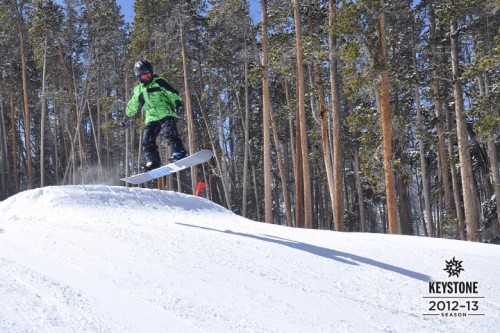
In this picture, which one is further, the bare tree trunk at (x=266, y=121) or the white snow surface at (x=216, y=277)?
the bare tree trunk at (x=266, y=121)

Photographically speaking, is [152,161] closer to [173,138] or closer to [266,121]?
[173,138]

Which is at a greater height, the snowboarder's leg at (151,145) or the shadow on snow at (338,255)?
the snowboarder's leg at (151,145)

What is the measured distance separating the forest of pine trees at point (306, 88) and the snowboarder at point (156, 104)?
18.0ft

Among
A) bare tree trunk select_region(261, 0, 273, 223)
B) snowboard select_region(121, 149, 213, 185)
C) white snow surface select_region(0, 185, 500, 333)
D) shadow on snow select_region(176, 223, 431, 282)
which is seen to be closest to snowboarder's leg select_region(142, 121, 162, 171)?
snowboard select_region(121, 149, 213, 185)

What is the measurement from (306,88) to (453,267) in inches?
684

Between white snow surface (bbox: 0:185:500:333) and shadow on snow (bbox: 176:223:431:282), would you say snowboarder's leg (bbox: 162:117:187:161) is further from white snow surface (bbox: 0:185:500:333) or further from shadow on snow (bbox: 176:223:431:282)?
shadow on snow (bbox: 176:223:431:282)

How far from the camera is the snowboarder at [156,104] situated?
8055 mm

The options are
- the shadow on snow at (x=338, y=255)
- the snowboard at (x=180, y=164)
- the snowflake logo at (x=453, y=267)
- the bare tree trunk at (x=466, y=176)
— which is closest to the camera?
the shadow on snow at (x=338, y=255)

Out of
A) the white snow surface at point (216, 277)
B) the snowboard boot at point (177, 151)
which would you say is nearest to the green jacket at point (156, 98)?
the snowboard boot at point (177, 151)

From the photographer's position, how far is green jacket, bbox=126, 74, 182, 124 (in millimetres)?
8078

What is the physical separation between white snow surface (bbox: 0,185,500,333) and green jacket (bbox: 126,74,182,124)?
1981 mm

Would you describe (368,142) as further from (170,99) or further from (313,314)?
(313,314)

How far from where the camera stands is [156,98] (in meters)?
8.15

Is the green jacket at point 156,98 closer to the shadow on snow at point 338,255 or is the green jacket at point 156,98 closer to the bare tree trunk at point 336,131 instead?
the shadow on snow at point 338,255
